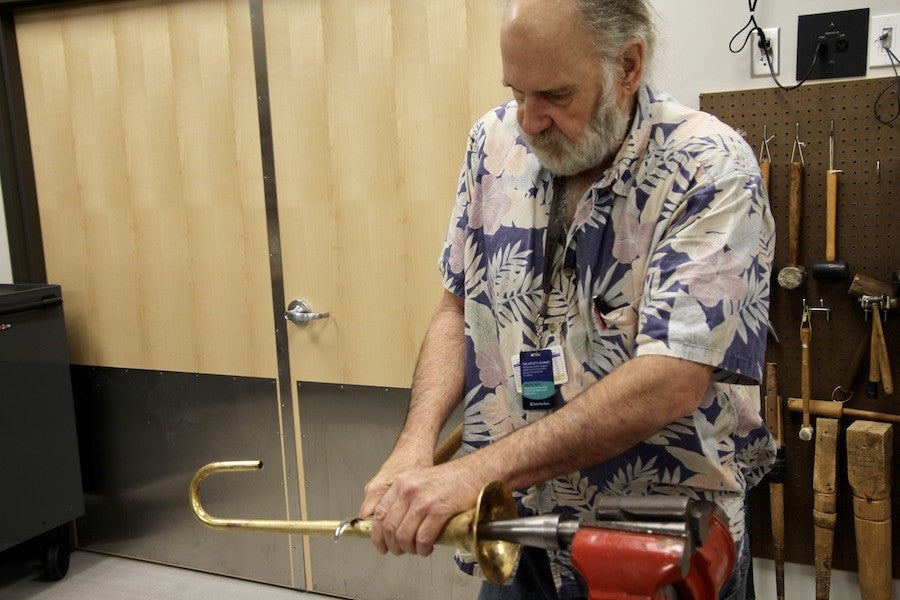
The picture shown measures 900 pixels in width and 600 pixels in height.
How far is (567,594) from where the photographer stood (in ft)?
4.32

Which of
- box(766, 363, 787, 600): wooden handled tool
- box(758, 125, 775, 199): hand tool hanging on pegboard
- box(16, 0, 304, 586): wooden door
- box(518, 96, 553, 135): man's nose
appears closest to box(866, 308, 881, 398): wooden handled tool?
box(766, 363, 787, 600): wooden handled tool

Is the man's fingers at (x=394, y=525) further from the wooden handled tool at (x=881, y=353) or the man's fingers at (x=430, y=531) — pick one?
the wooden handled tool at (x=881, y=353)

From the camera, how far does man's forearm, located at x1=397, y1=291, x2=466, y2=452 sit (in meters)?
1.32

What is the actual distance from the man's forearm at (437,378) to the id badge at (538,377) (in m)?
0.16

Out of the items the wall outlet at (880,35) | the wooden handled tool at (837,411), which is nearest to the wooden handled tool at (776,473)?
the wooden handled tool at (837,411)

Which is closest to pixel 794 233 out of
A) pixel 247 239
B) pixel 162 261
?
pixel 247 239

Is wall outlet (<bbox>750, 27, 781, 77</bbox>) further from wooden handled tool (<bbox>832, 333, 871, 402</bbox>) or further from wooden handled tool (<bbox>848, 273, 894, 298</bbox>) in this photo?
wooden handled tool (<bbox>832, 333, 871, 402</bbox>)

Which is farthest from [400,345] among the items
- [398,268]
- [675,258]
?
[675,258]

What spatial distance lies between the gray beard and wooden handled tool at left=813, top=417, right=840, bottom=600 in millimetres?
1242

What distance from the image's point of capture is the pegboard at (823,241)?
204 cm

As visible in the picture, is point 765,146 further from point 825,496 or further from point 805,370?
point 825,496

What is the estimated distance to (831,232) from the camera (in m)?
2.07

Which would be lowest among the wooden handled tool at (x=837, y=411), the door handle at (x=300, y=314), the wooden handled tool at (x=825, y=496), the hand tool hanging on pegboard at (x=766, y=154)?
the wooden handled tool at (x=825, y=496)

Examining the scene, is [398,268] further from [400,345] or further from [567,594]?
[567,594]
